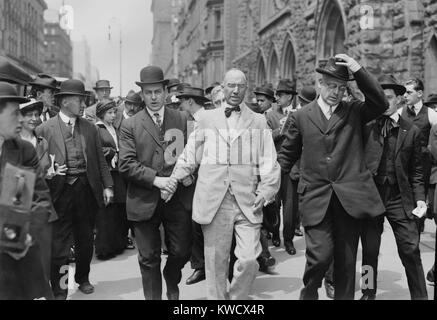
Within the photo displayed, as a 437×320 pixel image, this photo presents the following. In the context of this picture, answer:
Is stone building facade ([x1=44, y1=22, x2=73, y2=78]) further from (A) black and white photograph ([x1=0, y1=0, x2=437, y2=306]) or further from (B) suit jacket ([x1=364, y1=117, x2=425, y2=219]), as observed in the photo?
(B) suit jacket ([x1=364, y1=117, x2=425, y2=219])

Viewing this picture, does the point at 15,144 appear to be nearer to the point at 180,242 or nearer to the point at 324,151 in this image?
the point at 180,242

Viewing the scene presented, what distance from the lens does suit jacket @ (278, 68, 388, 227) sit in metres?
4.74

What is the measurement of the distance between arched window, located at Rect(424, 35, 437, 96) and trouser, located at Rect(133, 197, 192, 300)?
896 centimetres

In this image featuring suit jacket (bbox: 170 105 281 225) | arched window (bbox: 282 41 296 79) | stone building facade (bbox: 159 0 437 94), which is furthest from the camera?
arched window (bbox: 282 41 296 79)

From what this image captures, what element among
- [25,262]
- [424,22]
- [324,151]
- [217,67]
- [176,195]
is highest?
[217,67]

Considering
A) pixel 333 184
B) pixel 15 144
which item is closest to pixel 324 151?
pixel 333 184

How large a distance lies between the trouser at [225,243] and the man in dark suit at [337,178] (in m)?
0.51

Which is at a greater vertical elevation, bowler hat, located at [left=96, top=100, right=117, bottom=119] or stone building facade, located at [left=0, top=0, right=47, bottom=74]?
stone building facade, located at [left=0, top=0, right=47, bottom=74]

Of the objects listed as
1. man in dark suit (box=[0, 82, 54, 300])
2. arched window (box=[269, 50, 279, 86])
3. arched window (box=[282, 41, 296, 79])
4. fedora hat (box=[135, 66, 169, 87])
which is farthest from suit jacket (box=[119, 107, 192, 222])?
arched window (box=[269, 50, 279, 86])

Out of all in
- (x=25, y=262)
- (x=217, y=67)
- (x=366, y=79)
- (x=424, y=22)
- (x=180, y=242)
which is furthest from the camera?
(x=217, y=67)

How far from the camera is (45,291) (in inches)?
153

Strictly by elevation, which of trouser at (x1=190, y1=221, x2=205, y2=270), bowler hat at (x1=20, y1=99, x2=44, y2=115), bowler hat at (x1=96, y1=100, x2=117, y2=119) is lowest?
trouser at (x1=190, y1=221, x2=205, y2=270)

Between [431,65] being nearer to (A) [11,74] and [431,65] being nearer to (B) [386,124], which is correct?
(B) [386,124]

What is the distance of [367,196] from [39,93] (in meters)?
4.57
